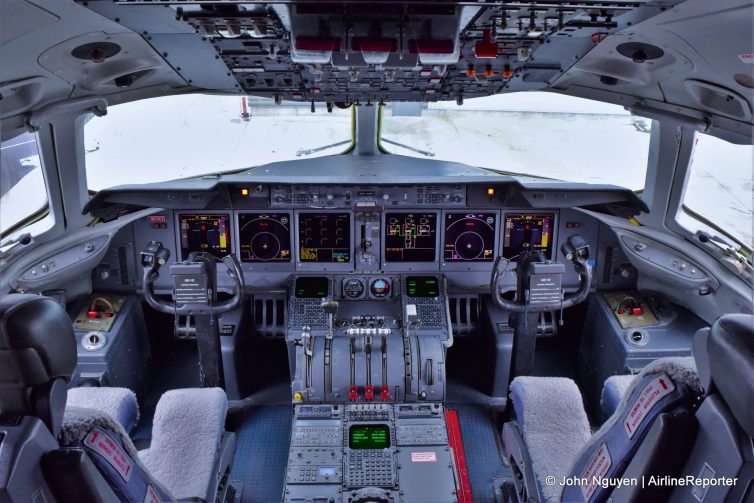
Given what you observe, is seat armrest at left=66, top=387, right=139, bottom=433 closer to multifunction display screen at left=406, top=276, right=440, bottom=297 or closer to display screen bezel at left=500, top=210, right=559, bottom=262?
multifunction display screen at left=406, top=276, right=440, bottom=297

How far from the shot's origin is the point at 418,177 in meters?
4.57

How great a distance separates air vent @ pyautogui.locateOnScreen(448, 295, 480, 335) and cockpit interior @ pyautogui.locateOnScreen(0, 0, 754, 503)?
1.0 inches

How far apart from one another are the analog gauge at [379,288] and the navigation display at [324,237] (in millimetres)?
279

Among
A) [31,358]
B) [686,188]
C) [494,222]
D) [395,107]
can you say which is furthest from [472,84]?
[31,358]

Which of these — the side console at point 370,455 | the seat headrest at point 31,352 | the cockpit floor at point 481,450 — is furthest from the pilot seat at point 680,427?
the seat headrest at point 31,352

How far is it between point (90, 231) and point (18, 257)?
61 centimetres

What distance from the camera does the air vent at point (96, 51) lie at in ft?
8.88

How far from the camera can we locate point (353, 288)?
4914mm

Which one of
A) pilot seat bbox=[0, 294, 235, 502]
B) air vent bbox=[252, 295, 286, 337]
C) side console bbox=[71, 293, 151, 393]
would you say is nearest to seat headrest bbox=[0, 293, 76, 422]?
pilot seat bbox=[0, 294, 235, 502]

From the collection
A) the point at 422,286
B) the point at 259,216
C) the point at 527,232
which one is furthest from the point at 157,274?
the point at 527,232

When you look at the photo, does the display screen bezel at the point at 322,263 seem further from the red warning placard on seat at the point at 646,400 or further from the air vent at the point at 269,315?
the red warning placard on seat at the point at 646,400

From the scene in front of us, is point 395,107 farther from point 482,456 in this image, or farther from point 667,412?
point 667,412

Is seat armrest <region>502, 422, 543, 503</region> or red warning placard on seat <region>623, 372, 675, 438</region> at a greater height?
red warning placard on seat <region>623, 372, 675, 438</region>

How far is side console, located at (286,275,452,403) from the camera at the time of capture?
4.18 m
